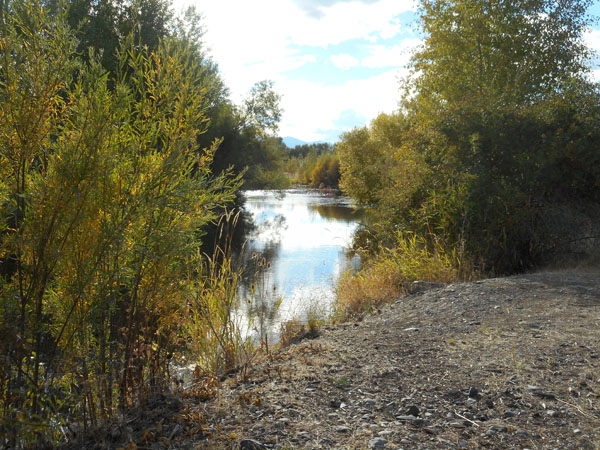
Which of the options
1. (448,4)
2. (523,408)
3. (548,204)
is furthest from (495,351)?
(448,4)

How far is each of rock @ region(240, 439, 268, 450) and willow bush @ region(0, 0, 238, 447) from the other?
3.11ft

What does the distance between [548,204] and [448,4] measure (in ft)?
31.6

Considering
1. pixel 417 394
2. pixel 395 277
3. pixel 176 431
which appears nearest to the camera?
pixel 176 431

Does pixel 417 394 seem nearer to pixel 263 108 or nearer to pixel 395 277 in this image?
pixel 395 277

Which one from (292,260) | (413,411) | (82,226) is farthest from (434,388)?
(292,260)

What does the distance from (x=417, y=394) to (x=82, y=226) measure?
247 cm

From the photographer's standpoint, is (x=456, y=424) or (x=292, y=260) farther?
(x=292, y=260)

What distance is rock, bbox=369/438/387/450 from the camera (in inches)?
103

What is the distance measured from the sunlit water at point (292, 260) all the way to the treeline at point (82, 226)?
1442 millimetres

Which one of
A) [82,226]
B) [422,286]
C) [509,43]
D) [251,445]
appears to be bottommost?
[422,286]

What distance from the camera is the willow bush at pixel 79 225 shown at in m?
2.71

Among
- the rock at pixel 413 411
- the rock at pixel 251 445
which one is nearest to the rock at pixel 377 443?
the rock at pixel 413 411

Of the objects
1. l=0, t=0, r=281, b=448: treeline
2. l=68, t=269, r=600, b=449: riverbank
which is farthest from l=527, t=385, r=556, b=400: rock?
l=0, t=0, r=281, b=448: treeline

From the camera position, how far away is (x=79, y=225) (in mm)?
2844
